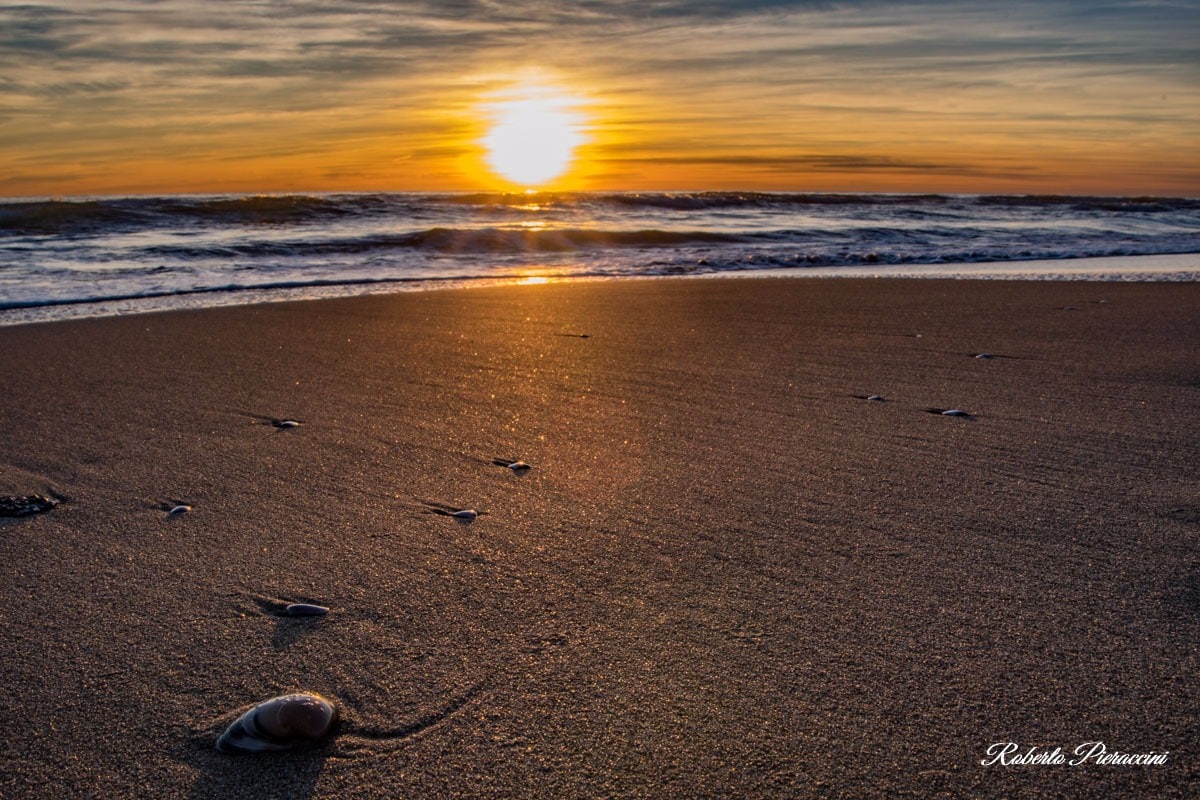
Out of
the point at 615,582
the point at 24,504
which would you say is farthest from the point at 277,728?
the point at 24,504

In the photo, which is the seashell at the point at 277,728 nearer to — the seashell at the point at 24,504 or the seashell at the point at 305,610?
the seashell at the point at 305,610

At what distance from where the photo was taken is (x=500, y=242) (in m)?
16.2

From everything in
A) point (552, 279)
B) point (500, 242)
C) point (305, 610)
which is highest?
point (500, 242)

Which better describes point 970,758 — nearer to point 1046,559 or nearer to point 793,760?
point 793,760

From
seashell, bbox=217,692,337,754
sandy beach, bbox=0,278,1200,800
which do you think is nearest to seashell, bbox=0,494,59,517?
sandy beach, bbox=0,278,1200,800

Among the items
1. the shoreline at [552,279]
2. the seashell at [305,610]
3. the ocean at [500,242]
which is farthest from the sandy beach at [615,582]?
the ocean at [500,242]

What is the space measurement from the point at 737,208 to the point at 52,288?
1990 centimetres

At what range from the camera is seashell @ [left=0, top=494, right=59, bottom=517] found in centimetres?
273

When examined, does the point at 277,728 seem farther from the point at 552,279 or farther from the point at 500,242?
the point at 500,242

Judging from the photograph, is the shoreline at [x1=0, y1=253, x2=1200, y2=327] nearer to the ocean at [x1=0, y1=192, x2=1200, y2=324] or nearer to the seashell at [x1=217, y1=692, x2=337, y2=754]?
the ocean at [x1=0, y1=192, x2=1200, y2=324]

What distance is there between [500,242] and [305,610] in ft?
47.6

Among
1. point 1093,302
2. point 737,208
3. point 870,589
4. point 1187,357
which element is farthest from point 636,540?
point 737,208

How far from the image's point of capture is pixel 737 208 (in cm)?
2700

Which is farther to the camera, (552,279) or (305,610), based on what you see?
(552,279)
